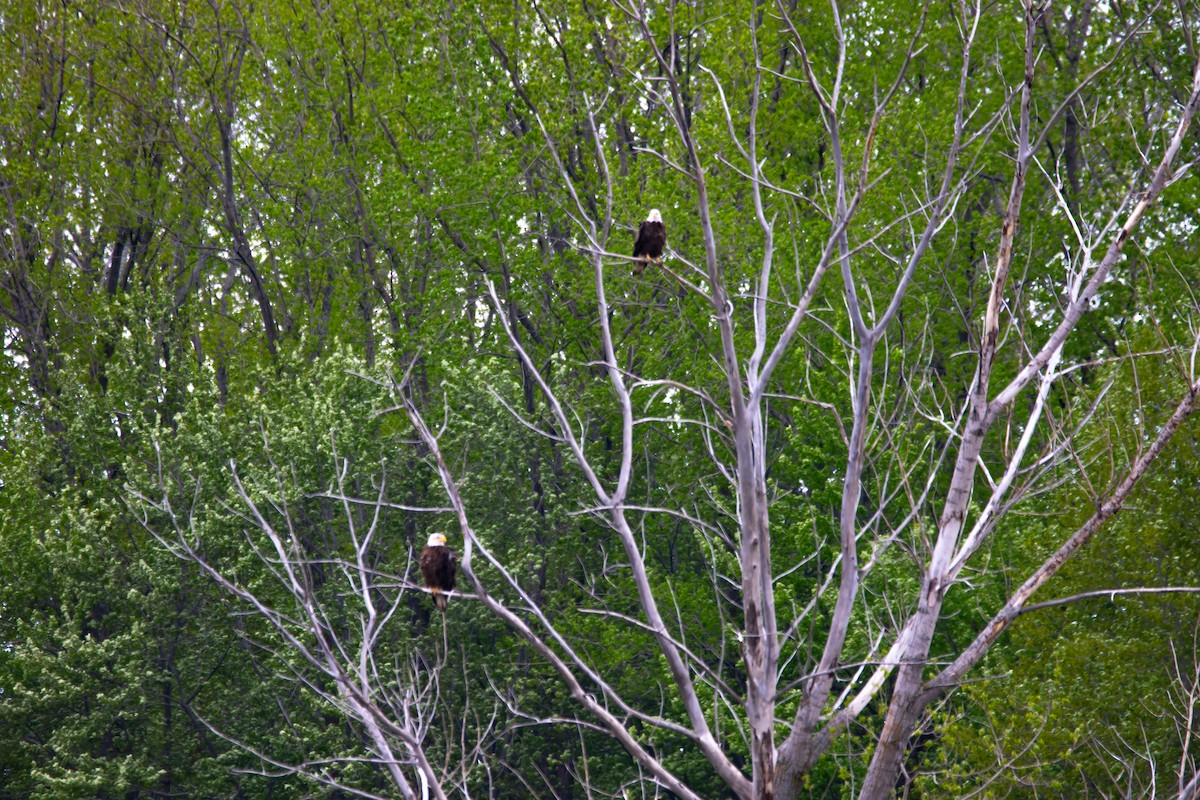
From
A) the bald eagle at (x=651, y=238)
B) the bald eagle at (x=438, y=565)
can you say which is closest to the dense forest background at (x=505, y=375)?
the bald eagle at (x=651, y=238)

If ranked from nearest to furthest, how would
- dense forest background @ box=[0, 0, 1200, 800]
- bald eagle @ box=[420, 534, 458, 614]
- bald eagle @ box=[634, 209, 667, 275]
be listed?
1. bald eagle @ box=[420, 534, 458, 614]
2. bald eagle @ box=[634, 209, 667, 275]
3. dense forest background @ box=[0, 0, 1200, 800]

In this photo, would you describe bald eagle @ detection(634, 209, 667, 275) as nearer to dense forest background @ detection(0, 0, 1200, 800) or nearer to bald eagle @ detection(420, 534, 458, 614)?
bald eagle @ detection(420, 534, 458, 614)

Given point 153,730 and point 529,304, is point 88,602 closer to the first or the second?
point 153,730

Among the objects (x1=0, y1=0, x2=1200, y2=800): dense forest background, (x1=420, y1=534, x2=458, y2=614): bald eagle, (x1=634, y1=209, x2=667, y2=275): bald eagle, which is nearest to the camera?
(x1=420, y1=534, x2=458, y2=614): bald eagle

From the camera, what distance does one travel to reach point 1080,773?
11297 millimetres

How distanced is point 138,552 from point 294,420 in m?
2.66

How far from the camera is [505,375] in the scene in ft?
50.6

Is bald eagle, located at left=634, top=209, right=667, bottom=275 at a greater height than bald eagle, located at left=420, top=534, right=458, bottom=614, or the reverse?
bald eagle, located at left=634, top=209, right=667, bottom=275

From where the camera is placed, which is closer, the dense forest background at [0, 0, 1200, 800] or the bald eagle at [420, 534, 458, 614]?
the bald eagle at [420, 534, 458, 614]

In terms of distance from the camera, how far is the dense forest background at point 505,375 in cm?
1329

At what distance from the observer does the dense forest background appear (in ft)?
43.6

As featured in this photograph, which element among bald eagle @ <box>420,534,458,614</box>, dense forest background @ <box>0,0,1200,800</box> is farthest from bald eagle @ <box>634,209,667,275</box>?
dense forest background @ <box>0,0,1200,800</box>

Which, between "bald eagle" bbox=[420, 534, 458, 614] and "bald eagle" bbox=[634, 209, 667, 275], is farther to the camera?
"bald eagle" bbox=[634, 209, 667, 275]

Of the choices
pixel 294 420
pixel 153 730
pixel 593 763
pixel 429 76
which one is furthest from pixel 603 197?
pixel 153 730
